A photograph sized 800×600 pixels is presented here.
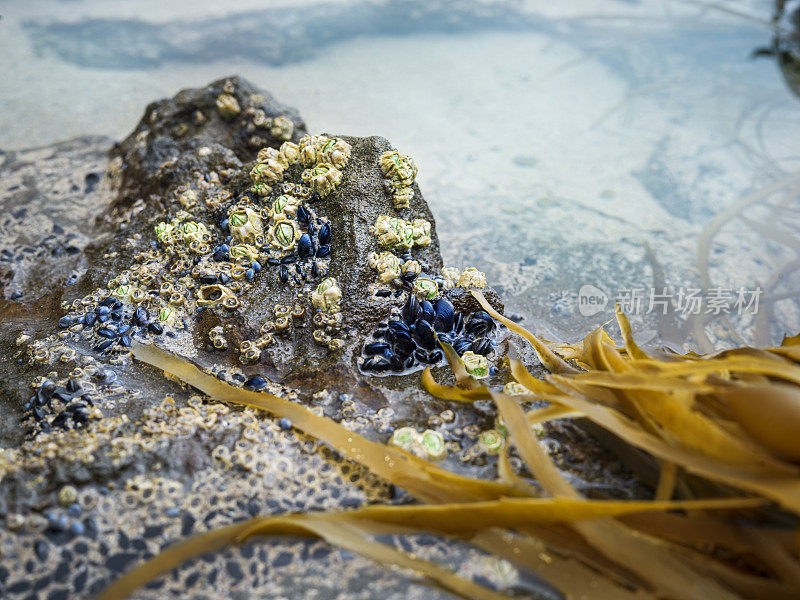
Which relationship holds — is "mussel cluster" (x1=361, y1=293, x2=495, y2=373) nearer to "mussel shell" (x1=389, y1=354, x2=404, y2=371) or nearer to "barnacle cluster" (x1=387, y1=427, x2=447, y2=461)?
"mussel shell" (x1=389, y1=354, x2=404, y2=371)

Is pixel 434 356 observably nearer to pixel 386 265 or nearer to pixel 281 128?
pixel 386 265

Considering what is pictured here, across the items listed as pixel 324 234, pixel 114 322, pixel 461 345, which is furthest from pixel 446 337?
pixel 114 322

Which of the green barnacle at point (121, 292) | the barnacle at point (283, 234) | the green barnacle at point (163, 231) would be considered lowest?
the green barnacle at point (121, 292)

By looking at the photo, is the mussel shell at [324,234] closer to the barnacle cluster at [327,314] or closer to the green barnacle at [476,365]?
the barnacle cluster at [327,314]

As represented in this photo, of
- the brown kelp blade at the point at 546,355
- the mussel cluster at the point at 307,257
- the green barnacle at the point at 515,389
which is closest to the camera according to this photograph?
the green barnacle at the point at 515,389

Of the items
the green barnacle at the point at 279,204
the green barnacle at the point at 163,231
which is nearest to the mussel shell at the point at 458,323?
the green barnacle at the point at 279,204
